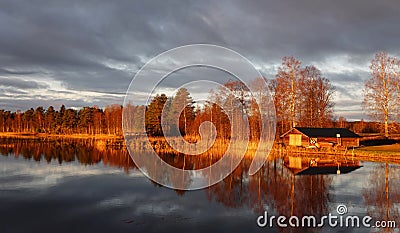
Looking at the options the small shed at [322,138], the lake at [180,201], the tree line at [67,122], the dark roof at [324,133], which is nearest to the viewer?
the lake at [180,201]

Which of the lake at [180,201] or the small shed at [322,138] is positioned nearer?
the lake at [180,201]

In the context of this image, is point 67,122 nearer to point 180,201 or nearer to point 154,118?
point 154,118

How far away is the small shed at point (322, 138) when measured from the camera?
33188mm

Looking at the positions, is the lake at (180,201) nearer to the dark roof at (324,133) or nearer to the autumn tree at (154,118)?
the dark roof at (324,133)

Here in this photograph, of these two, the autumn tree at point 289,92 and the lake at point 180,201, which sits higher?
the autumn tree at point 289,92

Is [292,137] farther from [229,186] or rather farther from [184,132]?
[229,186]

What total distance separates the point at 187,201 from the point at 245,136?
2829cm

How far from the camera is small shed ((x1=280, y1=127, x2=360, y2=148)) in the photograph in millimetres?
33188

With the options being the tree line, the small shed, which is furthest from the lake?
the tree line

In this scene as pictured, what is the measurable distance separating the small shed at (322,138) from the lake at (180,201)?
505 inches

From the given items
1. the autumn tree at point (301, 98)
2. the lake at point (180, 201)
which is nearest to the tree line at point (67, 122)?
the autumn tree at point (301, 98)

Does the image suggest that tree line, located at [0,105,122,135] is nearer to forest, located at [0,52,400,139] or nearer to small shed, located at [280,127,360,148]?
forest, located at [0,52,400,139]

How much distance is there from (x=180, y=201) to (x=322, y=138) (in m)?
24.7

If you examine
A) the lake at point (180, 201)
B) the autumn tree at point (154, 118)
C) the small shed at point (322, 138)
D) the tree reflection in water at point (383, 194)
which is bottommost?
the lake at point (180, 201)
